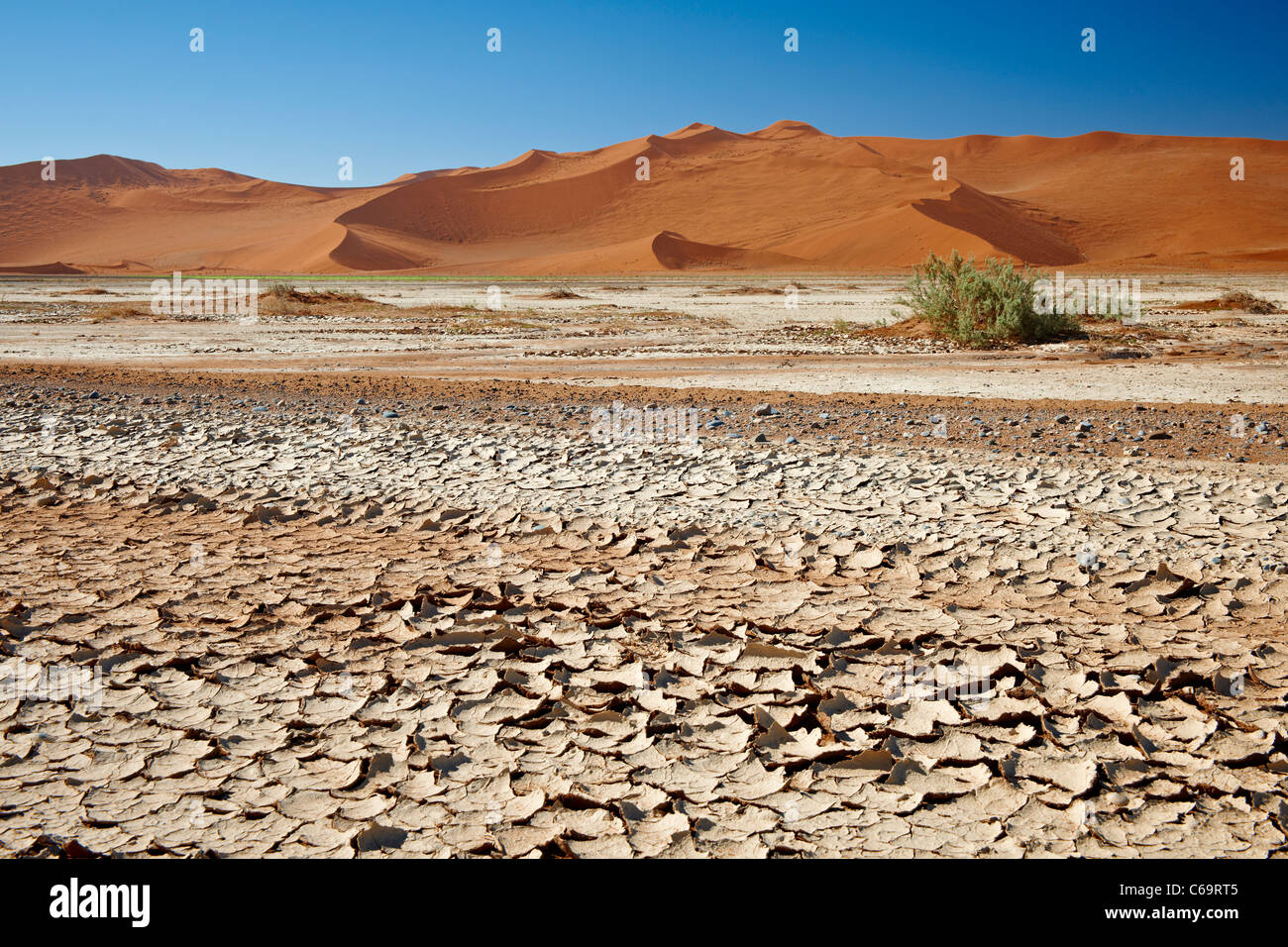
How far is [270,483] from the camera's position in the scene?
16.6 ft

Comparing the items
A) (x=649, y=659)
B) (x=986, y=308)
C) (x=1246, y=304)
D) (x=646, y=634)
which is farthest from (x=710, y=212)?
(x=649, y=659)

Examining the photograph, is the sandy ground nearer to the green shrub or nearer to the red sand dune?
the green shrub

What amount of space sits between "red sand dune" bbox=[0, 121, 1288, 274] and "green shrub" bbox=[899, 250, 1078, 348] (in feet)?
102

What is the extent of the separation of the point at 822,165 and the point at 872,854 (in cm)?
7773

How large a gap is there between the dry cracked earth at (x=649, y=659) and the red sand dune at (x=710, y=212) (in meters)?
41.2

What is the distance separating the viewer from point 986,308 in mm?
12805

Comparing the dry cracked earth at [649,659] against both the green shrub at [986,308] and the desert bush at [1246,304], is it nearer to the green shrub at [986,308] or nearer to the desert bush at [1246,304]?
the green shrub at [986,308]

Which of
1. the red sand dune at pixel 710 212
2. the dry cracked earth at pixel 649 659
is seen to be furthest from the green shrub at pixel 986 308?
the red sand dune at pixel 710 212

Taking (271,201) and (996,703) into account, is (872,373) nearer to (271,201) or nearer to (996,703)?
(996,703)

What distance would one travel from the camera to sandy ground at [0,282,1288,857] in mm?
2246

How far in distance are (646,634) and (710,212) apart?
69.5 m

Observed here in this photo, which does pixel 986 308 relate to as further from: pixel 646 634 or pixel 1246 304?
pixel 646 634

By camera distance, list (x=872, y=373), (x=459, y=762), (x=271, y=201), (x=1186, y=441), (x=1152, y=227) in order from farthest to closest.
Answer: (x=271, y=201), (x=1152, y=227), (x=872, y=373), (x=1186, y=441), (x=459, y=762)
